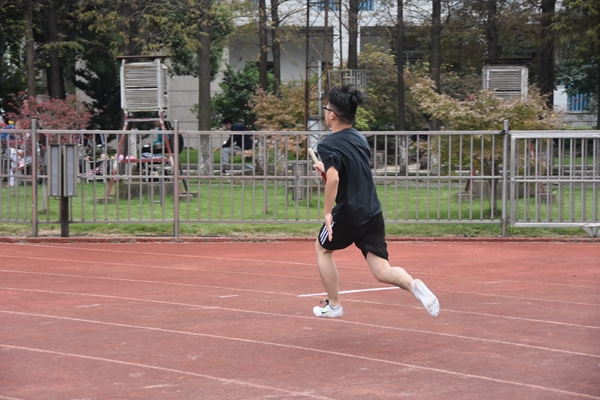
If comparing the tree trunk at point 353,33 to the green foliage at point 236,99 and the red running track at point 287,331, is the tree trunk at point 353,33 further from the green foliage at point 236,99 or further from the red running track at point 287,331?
the red running track at point 287,331

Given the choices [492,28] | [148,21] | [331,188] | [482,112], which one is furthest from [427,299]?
[492,28]

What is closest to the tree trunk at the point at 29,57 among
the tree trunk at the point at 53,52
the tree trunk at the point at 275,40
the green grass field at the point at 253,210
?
the tree trunk at the point at 53,52

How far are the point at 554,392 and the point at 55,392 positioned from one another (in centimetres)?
294

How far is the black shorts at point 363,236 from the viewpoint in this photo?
543 centimetres

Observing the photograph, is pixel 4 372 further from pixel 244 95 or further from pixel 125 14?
pixel 244 95

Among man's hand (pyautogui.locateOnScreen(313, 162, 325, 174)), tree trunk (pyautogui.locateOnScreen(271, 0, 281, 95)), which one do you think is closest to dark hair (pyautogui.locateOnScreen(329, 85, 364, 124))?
man's hand (pyautogui.locateOnScreen(313, 162, 325, 174))

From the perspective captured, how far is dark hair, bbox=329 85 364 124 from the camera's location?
17.6 ft

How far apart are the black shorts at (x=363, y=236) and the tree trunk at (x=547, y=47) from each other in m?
21.3

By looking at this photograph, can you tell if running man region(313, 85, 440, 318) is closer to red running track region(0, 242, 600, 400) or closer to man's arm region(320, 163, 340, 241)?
man's arm region(320, 163, 340, 241)

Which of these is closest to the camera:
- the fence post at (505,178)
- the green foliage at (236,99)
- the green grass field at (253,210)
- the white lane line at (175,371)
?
the white lane line at (175,371)

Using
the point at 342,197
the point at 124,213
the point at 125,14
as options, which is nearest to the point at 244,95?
the point at 125,14

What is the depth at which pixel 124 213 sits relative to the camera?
11.8 m

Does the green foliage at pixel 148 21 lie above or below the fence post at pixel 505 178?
above

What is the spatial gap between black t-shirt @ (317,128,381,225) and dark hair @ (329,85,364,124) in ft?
0.38
